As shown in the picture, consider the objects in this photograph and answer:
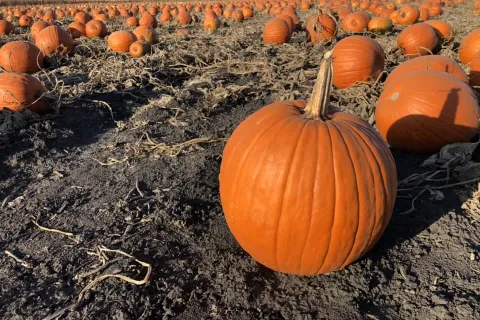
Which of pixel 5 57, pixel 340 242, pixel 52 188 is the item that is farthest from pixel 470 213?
pixel 5 57

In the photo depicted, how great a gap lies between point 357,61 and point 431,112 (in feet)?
7.37

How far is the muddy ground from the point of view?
7.52 feet

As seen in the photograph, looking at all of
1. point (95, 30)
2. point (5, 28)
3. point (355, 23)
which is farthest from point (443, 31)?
point (5, 28)

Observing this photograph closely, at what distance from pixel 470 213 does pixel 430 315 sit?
1272 mm

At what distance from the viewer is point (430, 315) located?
2.20 meters

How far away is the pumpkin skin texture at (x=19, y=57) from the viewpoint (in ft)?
23.1

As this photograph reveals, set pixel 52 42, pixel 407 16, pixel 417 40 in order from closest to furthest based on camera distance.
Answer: pixel 417 40, pixel 52 42, pixel 407 16

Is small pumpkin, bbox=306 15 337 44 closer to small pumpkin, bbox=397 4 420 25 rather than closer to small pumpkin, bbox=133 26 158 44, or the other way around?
small pumpkin, bbox=397 4 420 25

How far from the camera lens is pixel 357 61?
18.6 ft

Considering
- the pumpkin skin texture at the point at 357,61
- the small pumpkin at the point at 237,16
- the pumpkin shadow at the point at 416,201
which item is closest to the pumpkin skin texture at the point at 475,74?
the pumpkin skin texture at the point at 357,61

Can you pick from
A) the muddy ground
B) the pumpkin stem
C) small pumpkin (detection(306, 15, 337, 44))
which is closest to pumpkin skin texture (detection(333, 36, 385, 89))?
the muddy ground

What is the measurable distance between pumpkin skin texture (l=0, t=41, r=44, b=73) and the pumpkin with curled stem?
629 cm

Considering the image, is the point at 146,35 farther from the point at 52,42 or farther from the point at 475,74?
the point at 475,74

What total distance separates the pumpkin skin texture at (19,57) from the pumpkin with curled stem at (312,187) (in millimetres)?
6293
